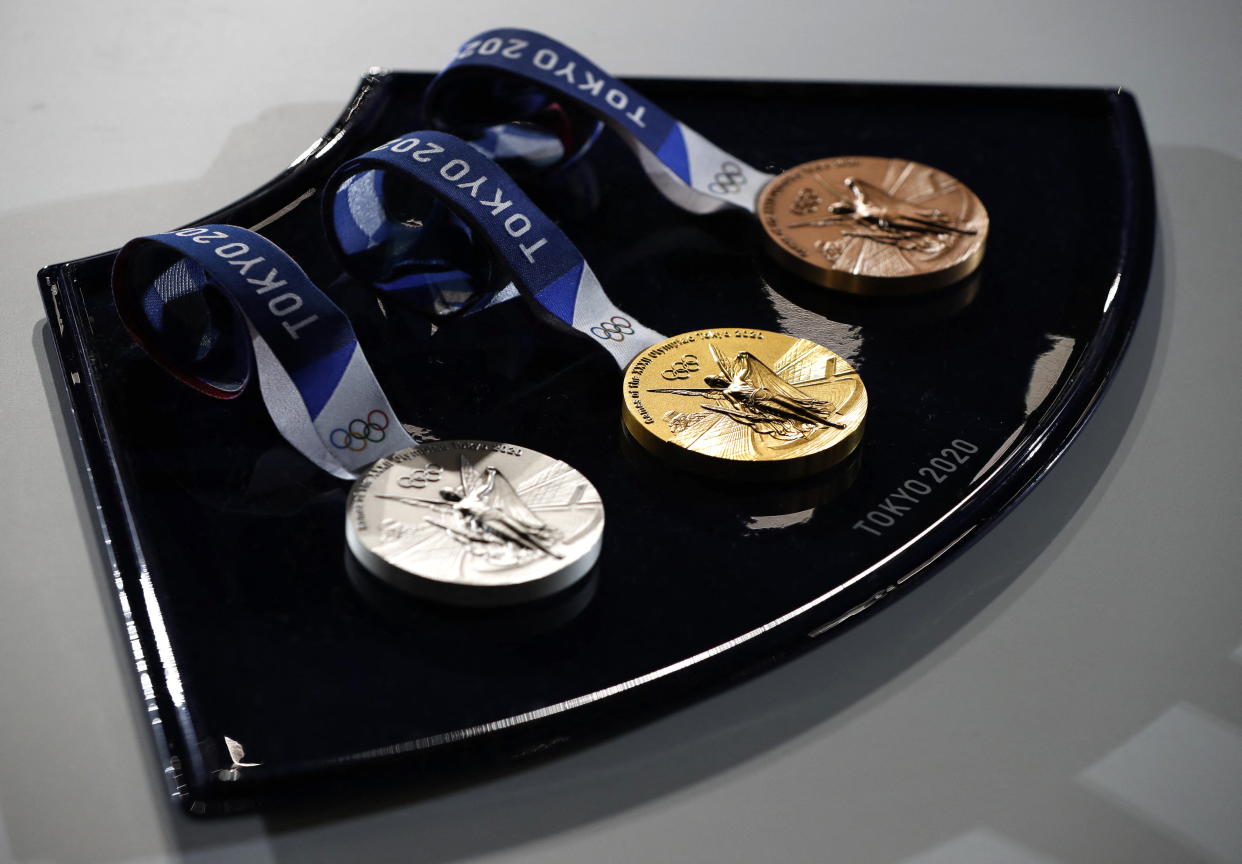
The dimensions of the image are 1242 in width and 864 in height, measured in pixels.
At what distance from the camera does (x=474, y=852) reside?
0.90 m

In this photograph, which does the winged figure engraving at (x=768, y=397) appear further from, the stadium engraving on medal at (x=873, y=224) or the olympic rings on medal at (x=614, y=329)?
the stadium engraving on medal at (x=873, y=224)

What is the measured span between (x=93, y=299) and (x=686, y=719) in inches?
27.3

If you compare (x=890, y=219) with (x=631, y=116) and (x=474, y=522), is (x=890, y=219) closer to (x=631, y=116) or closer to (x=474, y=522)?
(x=631, y=116)

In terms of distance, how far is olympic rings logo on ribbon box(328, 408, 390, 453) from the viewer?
1.13 meters

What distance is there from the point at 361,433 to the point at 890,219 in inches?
24.3

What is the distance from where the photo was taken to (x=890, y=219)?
1453 millimetres

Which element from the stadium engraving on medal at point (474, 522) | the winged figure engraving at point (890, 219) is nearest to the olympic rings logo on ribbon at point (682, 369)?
the stadium engraving on medal at point (474, 522)

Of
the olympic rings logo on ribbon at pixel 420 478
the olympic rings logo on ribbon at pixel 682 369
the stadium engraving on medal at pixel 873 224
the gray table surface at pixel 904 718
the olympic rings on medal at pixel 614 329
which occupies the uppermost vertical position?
the stadium engraving on medal at pixel 873 224

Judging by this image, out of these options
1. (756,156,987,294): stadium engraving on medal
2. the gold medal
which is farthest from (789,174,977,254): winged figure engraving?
the gold medal

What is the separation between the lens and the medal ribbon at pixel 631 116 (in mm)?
1490

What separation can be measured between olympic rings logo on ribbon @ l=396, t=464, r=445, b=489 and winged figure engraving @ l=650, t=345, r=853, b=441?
0.65 feet

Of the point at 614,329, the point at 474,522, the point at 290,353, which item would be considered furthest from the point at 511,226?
the point at 474,522

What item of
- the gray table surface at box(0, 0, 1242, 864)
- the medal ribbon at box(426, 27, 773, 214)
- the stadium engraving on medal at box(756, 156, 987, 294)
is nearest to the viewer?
the gray table surface at box(0, 0, 1242, 864)

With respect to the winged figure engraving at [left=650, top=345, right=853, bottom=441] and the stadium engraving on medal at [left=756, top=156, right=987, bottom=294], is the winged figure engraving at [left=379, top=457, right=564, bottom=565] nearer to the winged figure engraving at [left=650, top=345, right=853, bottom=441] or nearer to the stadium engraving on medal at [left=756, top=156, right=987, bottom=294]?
the winged figure engraving at [left=650, top=345, right=853, bottom=441]
